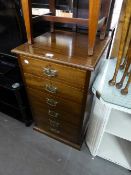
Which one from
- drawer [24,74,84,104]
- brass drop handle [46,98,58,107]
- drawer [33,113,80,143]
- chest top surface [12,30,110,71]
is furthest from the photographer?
drawer [33,113,80,143]

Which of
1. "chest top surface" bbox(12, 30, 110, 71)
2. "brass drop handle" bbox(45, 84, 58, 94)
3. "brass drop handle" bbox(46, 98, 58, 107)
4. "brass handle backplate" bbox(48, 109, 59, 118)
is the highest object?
"chest top surface" bbox(12, 30, 110, 71)

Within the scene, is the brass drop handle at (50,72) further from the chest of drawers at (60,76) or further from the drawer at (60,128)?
the drawer at (60,128)

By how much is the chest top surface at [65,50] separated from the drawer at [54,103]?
31cm

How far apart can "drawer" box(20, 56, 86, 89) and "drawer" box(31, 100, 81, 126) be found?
1.00ft

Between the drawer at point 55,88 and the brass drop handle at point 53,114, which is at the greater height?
the drawer at point 55,88

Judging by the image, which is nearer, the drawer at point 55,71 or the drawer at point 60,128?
the drawer at point 55,71

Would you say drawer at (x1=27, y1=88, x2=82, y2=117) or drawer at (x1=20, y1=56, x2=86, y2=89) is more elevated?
drawer at (x1=20, y1=56, x2=86, y2=89)

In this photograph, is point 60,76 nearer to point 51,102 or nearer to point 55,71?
point 55,71

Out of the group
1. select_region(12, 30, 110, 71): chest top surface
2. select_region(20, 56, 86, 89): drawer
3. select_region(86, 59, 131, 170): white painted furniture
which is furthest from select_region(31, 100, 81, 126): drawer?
select_region(12, 30, 110, 71): chest top surface

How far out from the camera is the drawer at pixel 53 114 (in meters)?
1.05

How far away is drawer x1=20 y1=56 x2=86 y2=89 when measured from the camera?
779 mm

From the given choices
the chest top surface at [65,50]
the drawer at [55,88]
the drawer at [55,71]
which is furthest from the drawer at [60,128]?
the chest top surface at [65,50]

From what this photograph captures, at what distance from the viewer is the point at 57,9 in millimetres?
1122

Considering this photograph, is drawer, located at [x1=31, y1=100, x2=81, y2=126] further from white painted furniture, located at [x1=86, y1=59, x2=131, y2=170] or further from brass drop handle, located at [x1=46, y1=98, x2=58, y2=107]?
white painted furniture, located at [x1=86, y1=59, x2=131, y2=170]
